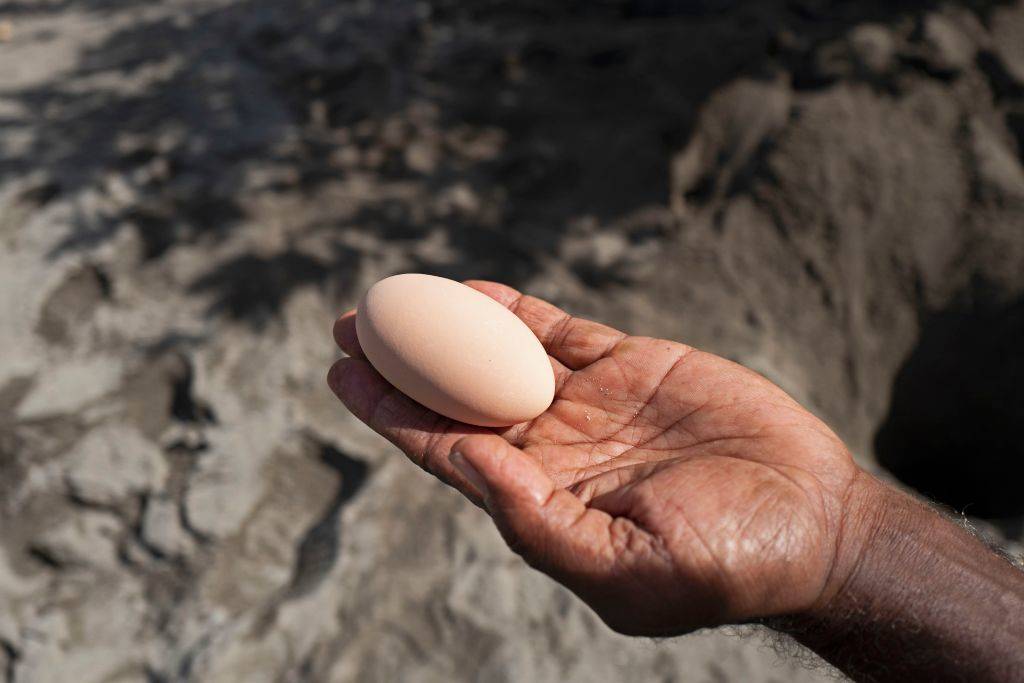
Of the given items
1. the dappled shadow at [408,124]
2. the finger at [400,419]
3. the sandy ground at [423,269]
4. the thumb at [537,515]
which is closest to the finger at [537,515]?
the thumb at [537,515]

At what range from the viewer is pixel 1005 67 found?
3738 millimetres

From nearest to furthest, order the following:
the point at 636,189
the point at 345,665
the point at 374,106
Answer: the point at 345,665
the point at 636,189
the point at 374,106

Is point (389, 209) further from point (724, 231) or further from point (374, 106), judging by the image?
point (724, 231)

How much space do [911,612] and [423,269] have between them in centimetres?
237

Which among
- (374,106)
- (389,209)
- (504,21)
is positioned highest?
(504,21)

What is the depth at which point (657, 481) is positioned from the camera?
1673mm

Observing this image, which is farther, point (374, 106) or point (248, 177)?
point (374, 106)

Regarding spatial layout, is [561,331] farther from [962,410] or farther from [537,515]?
[962,410]

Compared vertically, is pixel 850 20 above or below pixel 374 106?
above

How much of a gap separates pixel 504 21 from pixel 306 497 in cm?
331

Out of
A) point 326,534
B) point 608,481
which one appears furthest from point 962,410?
point 326,534

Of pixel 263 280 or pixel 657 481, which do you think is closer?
pixel 657 481

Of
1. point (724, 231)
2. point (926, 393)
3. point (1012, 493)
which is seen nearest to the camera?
point (1012, 493)

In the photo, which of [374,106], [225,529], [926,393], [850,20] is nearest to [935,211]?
[926,393]
